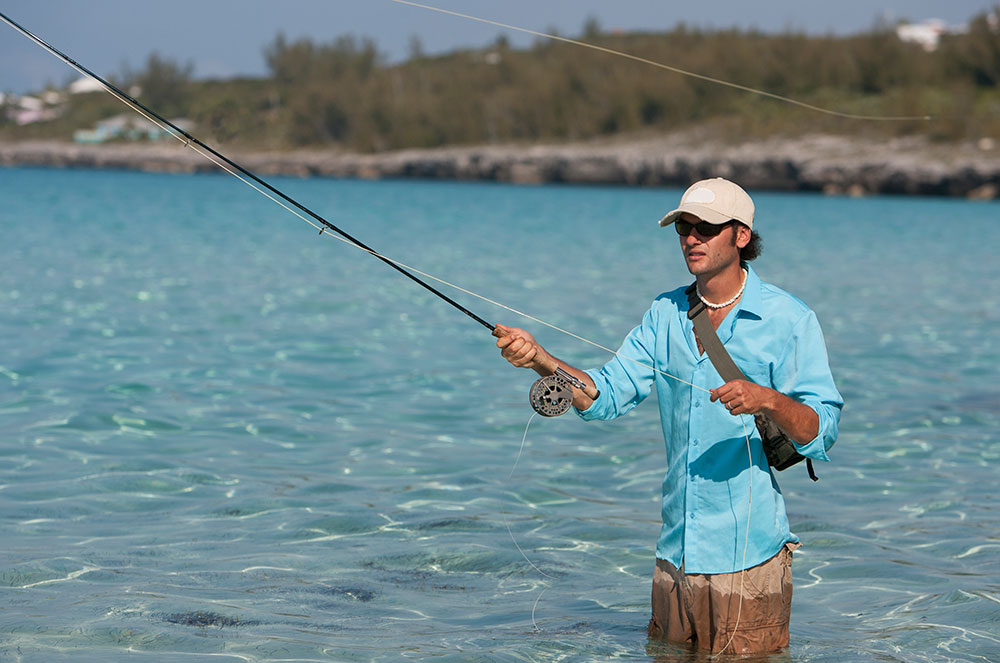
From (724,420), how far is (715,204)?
0.64 meters

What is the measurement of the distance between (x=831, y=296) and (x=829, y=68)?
69024mm

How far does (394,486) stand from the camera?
708 cm

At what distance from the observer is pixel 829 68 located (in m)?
82.4

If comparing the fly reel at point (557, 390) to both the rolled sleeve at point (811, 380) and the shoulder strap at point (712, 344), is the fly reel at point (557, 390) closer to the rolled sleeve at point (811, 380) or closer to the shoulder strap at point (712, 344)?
the shoulder strap at point (712, 344)

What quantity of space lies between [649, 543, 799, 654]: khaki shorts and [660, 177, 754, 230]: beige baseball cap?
1.03 metres

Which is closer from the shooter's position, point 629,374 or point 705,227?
point 705,227

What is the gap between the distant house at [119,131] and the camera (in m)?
112

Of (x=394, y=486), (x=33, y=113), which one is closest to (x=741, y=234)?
(x=394, y=486)

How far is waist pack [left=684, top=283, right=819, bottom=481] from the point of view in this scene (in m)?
3.53

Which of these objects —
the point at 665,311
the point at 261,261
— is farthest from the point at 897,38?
the point at 665,311

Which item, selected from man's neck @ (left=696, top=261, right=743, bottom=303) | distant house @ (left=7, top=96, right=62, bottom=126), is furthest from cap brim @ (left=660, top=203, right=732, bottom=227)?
distant house @ (left=7, top=96, right=62, bottom=126)

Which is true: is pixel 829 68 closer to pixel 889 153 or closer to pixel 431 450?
pixel 889 153

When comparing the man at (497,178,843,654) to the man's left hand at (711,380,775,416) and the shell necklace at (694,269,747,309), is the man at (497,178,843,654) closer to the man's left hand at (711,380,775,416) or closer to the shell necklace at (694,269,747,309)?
the shell necklace at (694,269,747,309)

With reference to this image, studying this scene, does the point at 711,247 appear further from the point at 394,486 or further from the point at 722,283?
the point at 394,486
